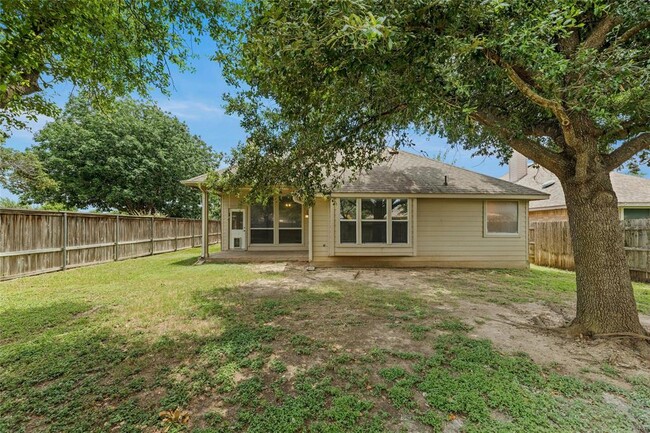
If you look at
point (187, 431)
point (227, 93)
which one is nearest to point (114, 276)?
point (227, 93)

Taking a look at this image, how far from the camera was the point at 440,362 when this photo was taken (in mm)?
3230

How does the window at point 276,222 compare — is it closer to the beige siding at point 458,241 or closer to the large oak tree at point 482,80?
the beige siding at point 458,241

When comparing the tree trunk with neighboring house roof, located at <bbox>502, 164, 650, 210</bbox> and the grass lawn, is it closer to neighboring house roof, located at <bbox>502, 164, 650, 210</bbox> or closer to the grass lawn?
the grass lawn

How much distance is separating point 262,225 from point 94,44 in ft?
25.5

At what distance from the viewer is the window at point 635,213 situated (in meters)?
11.7

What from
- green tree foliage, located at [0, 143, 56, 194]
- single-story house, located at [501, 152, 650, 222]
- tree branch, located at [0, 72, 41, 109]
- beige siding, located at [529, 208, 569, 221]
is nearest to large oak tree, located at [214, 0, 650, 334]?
tree branch, located at [0, 72, 41, 109]

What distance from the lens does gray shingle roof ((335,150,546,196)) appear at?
931cm

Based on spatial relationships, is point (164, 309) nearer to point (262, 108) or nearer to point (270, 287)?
point (270, 287)

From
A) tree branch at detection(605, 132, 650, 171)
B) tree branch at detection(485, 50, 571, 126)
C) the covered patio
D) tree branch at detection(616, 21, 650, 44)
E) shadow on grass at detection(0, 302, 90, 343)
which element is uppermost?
tree branch at detection(616, 21, 650, 44)

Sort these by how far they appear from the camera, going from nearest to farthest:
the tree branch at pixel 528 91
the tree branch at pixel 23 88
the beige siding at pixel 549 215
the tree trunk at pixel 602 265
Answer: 1. the tree branch at pixel 528 91
2. the tree branch at pixel 23 88
3. the tree trunk at pixel 602 265
4. the beige siding at pixel 549 215

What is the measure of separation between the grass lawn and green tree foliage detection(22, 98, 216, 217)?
17.2m

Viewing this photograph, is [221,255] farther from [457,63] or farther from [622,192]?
[622,192]

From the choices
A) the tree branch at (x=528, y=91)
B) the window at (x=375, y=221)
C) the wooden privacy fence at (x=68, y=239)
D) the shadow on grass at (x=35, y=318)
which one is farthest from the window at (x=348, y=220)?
the wooden privacy fence at (x=68, y=239)

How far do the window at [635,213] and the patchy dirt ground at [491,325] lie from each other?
30.6 feet
